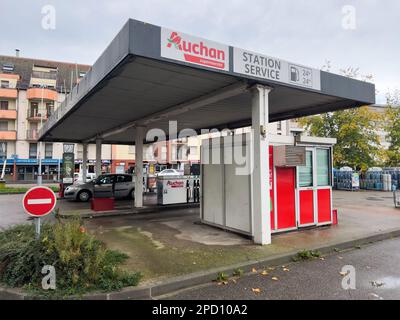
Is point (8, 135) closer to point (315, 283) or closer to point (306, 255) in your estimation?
point (306, 255)

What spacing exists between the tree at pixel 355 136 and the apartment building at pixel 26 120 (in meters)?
29.9

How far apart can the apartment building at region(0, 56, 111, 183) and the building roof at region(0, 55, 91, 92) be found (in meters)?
0.11

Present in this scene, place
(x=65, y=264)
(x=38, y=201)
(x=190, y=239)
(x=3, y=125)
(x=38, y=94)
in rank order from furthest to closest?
(x=3, y=125) < (x=38, y=94) < (x=190, y=239) < (x=38, y=201) < (x=65, y=264)

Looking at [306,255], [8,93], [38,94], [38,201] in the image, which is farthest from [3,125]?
[306,255]

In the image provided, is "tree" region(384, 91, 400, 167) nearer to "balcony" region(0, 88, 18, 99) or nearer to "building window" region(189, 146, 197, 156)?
"building window" region(189, 146, 197, 156)

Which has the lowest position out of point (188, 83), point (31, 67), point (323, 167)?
point (323, 167)

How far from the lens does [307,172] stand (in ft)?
25.1

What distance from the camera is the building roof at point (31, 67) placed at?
3688 cm

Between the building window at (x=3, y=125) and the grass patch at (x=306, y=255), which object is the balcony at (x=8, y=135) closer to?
the building window at (x=3, y=125)

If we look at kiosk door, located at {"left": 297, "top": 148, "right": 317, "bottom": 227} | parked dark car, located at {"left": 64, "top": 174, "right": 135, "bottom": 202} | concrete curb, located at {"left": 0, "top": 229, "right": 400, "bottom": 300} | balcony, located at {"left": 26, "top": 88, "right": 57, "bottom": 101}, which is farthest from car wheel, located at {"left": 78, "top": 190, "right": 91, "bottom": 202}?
balcony, located at {"left": 26, "top": 88, "right": 57, "bottom": 101}

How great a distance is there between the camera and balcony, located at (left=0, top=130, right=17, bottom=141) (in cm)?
3328

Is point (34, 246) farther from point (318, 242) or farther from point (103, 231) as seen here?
point (318, 242)

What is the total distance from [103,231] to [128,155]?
1281 inches

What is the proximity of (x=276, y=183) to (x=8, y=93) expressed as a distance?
1483 inches
